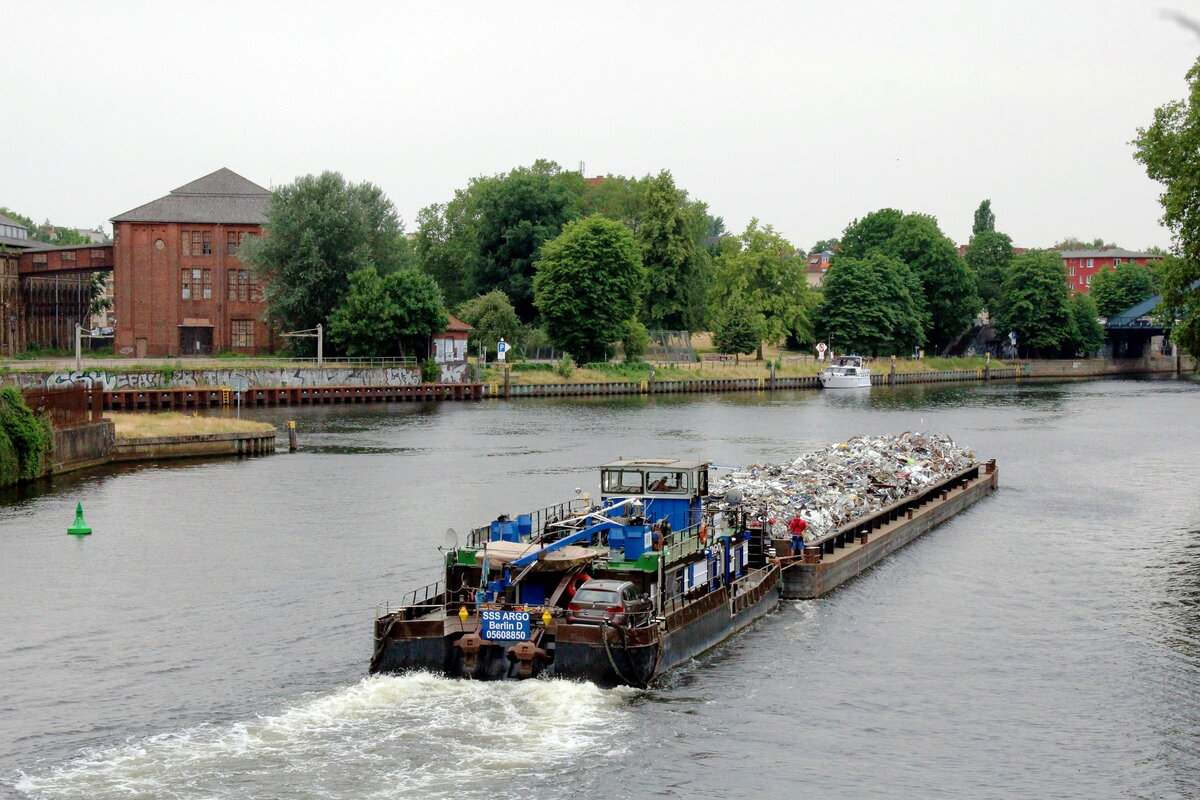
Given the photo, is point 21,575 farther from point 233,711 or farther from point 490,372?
point 490,372

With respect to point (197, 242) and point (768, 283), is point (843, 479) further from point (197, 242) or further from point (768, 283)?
point (768, 283)

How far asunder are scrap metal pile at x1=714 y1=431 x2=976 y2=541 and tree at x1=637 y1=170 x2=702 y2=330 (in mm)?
78672

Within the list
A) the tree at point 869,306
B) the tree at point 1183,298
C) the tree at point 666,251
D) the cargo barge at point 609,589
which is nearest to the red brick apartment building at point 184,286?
the tree at point 666,251

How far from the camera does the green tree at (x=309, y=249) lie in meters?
112

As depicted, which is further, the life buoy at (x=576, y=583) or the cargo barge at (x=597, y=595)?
the life buoy at (x=576, y=583)

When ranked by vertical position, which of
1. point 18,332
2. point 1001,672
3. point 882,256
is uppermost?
point 882,256

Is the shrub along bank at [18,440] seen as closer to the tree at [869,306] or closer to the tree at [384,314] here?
the tree at [384,314]

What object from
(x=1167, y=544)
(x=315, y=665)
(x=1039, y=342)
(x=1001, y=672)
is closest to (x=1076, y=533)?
(x=1167, y=544)

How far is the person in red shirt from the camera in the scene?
3734 centimetres

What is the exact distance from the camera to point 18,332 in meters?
120

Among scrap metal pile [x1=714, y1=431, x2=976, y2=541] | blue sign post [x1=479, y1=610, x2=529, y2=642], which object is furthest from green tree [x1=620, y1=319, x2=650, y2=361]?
blue sign post [x1=479, y1=610, x2=529, y2=642]

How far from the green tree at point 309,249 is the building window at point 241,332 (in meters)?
6.97

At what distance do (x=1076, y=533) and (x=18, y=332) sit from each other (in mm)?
101021

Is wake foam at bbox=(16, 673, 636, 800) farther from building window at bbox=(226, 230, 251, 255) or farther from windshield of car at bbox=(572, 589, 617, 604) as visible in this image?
building window at bbox=(226, 230, 251, 255)
